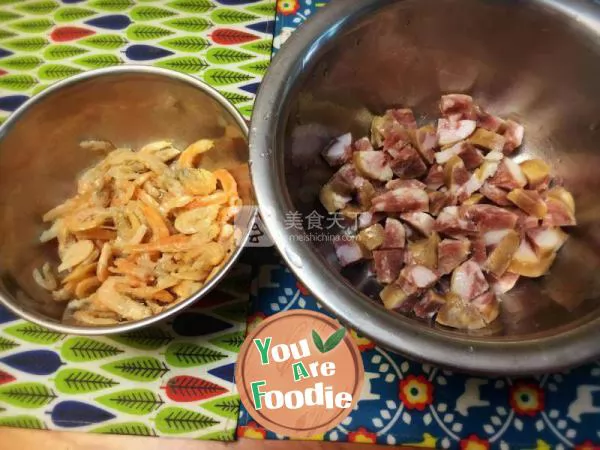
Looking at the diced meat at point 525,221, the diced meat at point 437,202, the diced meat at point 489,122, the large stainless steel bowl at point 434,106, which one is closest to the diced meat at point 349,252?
the large stainless steel bowl at point 434,106

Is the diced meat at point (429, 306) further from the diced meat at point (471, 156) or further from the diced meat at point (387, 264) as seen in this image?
the diced meat at point (471, 156)

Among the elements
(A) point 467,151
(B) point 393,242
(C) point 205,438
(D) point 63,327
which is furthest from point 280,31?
(C) point 205,438

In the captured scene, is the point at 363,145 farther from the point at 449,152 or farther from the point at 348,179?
the point at 449,152

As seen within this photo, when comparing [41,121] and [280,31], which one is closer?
[41,121]

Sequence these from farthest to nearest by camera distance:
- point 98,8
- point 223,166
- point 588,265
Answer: point 98,8 < point 223,166 < point 588,265

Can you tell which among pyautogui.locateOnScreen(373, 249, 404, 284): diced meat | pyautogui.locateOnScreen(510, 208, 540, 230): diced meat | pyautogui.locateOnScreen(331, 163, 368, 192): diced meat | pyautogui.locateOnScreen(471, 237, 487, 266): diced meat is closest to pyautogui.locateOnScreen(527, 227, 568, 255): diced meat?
pyautogui.locateOnScreen(510, 208, 540, 230): diced meat

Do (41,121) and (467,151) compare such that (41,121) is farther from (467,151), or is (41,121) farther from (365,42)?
(467,151)

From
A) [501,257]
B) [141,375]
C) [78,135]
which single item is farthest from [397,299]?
[78,135]
